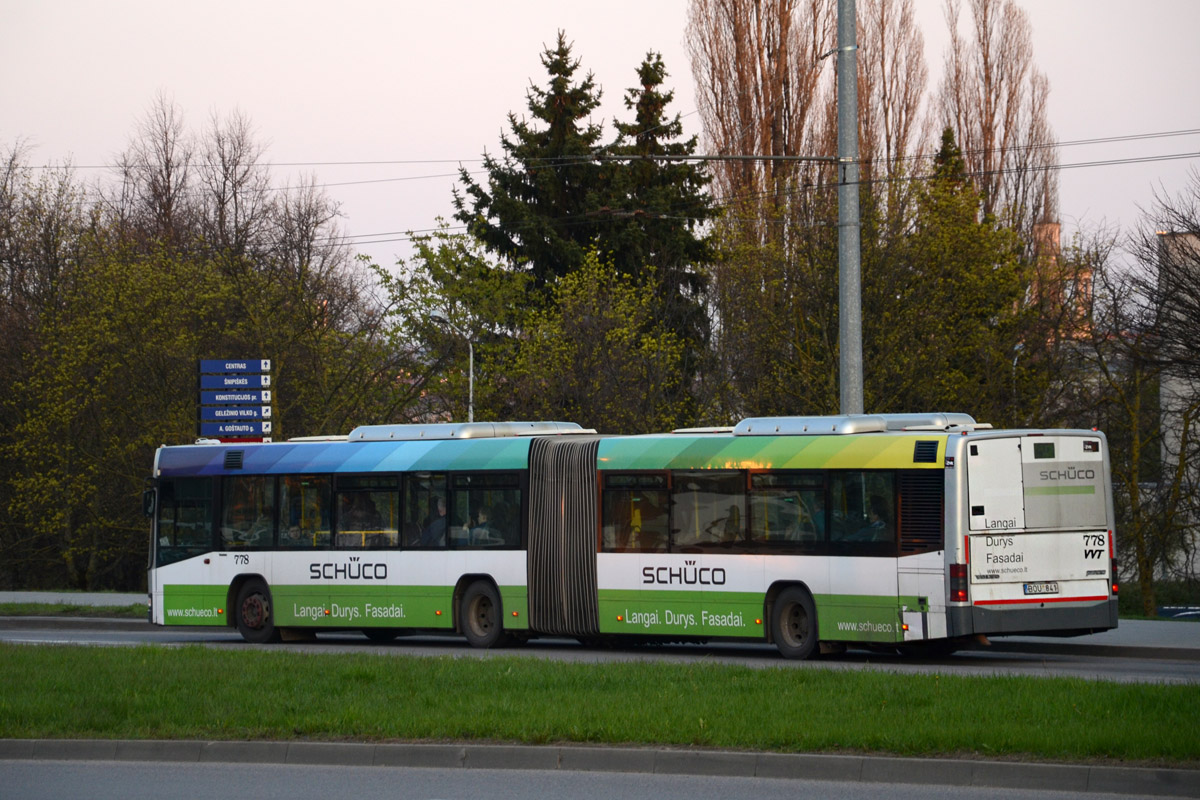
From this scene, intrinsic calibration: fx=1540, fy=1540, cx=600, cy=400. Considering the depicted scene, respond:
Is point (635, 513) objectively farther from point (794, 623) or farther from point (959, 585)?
point (959, 585)

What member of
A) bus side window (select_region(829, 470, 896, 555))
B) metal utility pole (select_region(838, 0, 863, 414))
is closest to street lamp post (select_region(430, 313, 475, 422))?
metal utility pole (select_region(838, 0, 863, 414))

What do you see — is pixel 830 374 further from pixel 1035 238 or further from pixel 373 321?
pixel 1035 238

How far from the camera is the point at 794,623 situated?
18656mm

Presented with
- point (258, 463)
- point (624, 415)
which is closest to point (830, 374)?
point (624, 415)

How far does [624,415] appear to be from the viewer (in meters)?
37.2

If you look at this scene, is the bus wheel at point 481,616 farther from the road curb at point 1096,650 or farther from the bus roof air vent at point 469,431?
the road curb at point 1096,650

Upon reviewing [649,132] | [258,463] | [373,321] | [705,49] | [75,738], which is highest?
[705,49]

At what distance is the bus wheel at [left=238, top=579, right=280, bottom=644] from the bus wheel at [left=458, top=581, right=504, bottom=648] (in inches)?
133

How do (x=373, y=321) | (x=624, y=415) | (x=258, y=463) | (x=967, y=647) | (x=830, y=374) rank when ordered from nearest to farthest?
1. (x=967, y=647)
2. (x=258, y=463)
3. (x=830, y=374)
4. (x=624, y=415)
5. (x=373, y=321)

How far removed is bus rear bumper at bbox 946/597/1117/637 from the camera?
55.6ft

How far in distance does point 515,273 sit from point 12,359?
51.9 ft

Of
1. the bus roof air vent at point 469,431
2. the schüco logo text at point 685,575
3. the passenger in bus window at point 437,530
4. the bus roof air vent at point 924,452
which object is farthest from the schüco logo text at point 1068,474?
the passenger in bus window at point 437,530

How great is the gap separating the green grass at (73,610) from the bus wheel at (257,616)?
580 centimetres

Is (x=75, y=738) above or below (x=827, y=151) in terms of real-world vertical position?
below
